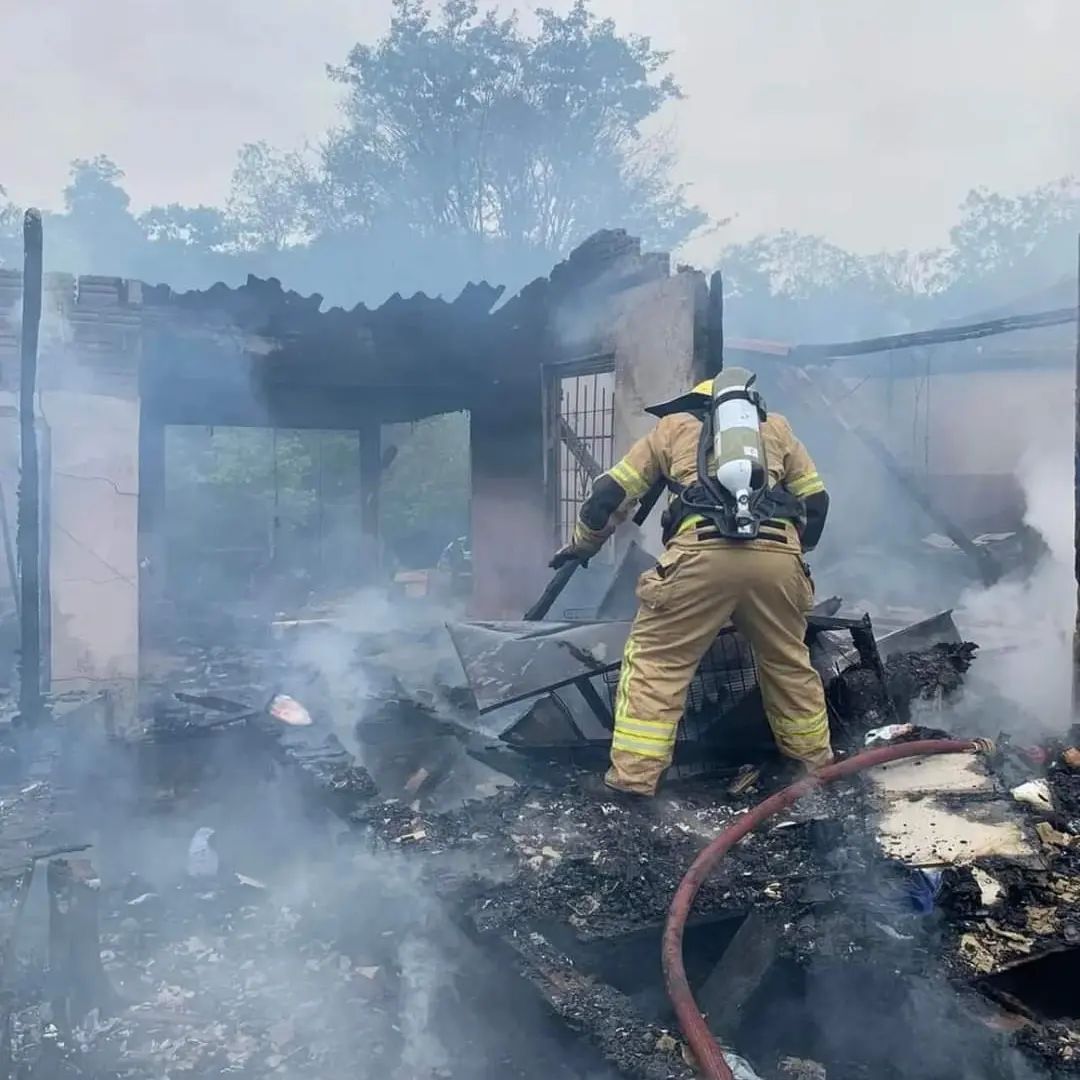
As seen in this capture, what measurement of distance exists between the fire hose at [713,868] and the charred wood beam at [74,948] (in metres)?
1.91

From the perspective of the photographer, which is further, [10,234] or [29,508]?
[10,234]

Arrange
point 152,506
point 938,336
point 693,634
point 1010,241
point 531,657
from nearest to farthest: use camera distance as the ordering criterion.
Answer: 1. point 693,634
2. point 531,657
3. point 938,336
4. point 152,506
5. point 1010,241

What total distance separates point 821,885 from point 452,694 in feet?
10.9

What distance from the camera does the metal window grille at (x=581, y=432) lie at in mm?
8367

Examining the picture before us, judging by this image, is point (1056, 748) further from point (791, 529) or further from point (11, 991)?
point (11, 991)

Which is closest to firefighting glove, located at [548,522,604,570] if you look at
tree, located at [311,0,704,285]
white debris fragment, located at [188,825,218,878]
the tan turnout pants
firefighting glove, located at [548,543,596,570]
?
firefighting glove, located at [548,543,596,570]

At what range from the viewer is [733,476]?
418cm

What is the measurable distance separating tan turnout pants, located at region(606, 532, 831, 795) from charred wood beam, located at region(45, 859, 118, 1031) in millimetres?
2097

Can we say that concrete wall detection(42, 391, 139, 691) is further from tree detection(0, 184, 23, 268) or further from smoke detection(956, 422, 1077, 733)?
tree detection(0, 184, 23, 268)

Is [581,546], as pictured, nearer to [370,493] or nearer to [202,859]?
[202,859]

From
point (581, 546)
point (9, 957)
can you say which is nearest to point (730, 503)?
point (581, 546)

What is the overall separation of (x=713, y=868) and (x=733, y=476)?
1.59m

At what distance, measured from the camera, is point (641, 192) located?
21375 mm

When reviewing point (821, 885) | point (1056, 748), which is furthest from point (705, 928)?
point (1056, 748)
